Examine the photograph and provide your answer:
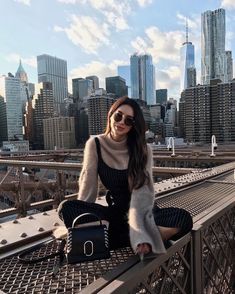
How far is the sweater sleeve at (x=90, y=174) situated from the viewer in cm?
204

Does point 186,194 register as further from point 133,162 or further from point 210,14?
point 210,14

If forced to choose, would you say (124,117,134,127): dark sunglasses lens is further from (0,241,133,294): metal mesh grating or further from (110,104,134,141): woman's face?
(0,241,133,294): metal mesh grating

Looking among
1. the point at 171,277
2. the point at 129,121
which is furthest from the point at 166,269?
the point at 129,121

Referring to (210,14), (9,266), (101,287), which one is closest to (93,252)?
(101,287)

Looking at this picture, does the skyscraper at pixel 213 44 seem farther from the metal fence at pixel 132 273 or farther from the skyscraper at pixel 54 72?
the metal fence at pixel 132 273

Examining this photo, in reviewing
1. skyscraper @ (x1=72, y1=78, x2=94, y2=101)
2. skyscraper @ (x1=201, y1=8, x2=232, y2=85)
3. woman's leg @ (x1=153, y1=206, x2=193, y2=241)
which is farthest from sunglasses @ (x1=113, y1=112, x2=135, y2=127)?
skyscraper @ (x1=201, y1=8, x2=232, y2=85)

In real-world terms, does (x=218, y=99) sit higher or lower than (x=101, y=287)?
higher

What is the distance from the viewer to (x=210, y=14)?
120 m

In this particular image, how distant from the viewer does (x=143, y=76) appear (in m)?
126

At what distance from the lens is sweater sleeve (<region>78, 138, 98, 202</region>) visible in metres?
2.04

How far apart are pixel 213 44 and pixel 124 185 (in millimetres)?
126451

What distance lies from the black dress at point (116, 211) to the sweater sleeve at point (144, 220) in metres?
0.10

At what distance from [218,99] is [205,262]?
159 ft

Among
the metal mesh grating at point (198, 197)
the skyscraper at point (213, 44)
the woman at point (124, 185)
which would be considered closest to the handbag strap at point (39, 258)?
the woman at point (124, 185)
